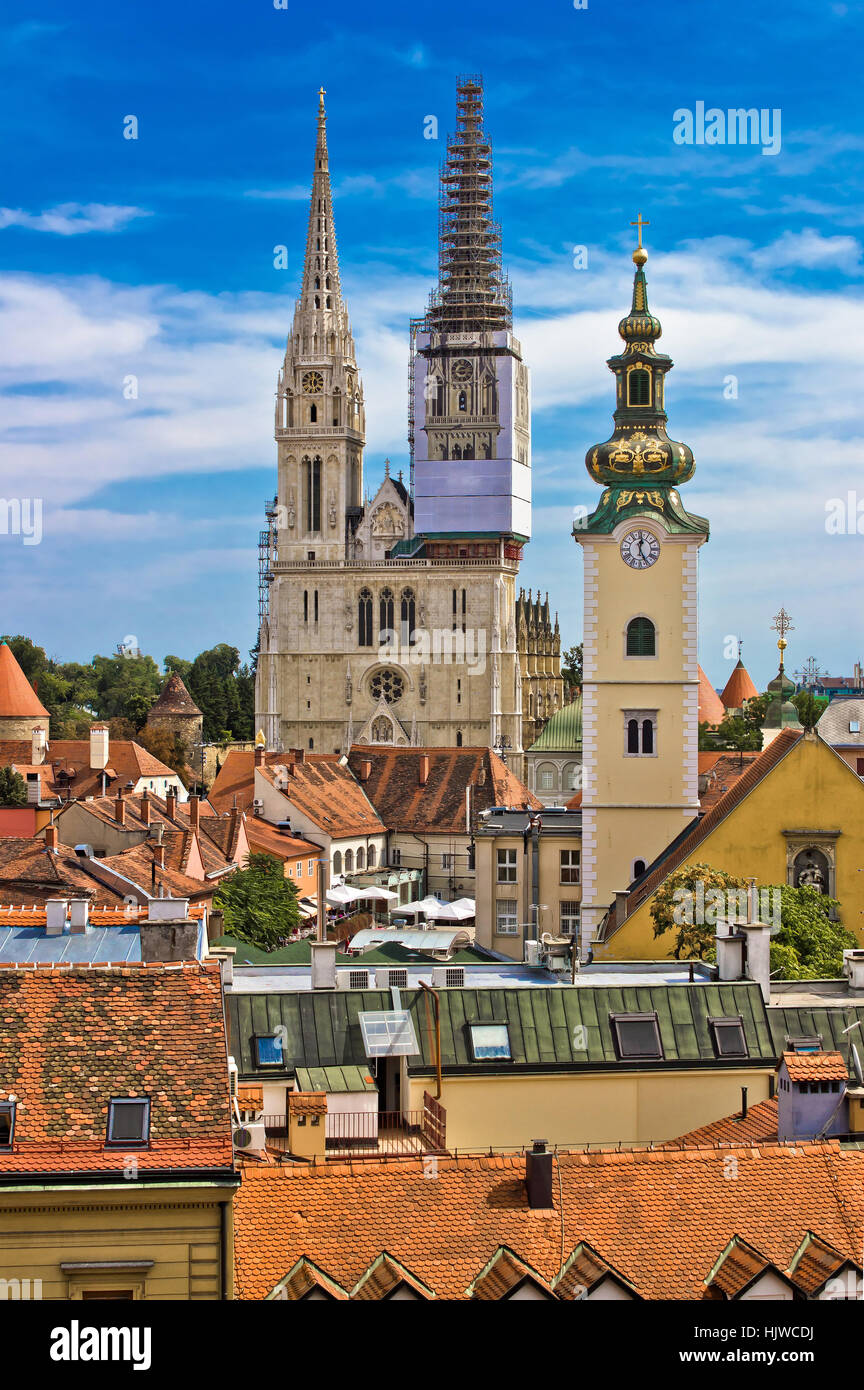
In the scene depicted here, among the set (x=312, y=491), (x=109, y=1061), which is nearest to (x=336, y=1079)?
(x=109, y=1061)

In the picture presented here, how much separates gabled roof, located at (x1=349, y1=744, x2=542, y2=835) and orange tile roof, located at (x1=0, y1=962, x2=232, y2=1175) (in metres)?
63.5

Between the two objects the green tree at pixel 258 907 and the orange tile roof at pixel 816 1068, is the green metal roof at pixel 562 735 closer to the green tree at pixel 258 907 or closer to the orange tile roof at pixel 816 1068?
the green tree at pixel 258 907

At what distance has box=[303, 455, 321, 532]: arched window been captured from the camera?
396 feet

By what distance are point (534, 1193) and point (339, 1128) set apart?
478 centimetres

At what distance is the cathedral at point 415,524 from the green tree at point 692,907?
81.4 m

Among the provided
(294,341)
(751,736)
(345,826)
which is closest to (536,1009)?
(345,826)

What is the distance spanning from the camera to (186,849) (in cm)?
5156

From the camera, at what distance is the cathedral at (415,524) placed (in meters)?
118

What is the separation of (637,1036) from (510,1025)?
5.04 ft

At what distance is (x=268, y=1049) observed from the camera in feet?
73.0

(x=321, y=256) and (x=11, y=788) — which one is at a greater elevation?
(x=321, y=256)

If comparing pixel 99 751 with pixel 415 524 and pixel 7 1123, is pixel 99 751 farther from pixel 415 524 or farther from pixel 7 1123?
pixel 7 1123

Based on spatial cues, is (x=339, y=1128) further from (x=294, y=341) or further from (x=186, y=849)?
(x=294, y=341)

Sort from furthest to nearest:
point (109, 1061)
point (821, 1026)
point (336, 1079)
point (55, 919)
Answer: point (55, 919) → point (821, 1026) → point (336, 1079) → point (109, 1061)
